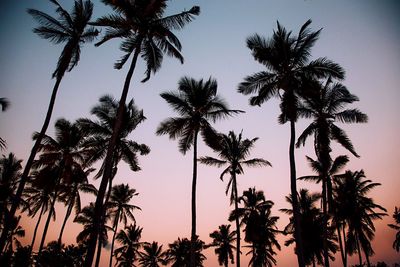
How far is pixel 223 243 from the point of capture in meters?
47.9

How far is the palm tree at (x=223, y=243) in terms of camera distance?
47.2 meters

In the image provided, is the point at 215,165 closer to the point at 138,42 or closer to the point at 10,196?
the point at 138,42

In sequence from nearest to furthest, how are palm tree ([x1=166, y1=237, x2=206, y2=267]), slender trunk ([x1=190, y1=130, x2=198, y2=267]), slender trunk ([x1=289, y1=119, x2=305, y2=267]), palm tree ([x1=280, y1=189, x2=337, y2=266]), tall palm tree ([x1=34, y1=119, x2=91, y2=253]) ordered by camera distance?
slender trunk ([x1=289, y1=119, x2=305, y2=267])
slender trunk ([x1=190, y1=130, x2=198, y2=267])
tall palm tree ([x1=34, y1=119, x2=91, y2=253])
palm tree ([x1=280, y1=189, x2=337, y2=266])
palm tree ([x1=166, y1=237, x2=206, y2=267])

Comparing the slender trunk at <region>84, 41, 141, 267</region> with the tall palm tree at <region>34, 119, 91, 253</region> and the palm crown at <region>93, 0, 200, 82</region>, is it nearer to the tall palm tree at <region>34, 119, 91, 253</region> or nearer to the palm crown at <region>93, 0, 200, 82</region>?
the palm crown at <region>93, 0, 200, 82</region>

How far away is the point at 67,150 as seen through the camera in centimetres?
2608

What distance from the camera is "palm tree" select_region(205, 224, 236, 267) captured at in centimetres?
4722

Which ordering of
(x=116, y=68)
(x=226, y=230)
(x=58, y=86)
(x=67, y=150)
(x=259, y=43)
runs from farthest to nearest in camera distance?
(x=226, y=230)
(x=67, y=150)
(x=259, y=43)
(x=58, y=86)
(x=116, y=68)

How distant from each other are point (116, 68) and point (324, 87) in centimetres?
1572

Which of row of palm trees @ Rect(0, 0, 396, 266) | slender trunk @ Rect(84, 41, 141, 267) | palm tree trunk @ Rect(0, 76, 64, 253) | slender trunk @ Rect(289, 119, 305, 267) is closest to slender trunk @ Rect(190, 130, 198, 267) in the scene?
row of palm trees @ Rect(0, 0, 396, 266)

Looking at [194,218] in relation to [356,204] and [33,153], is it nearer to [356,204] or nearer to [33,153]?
[33,153]

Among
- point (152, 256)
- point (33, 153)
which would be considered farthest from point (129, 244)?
point (33, 153)

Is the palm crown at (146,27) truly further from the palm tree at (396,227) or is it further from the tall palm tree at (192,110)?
the palm tree at (396,227)

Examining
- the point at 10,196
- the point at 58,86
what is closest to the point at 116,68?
the point at 58,86

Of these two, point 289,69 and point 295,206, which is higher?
point 289,69
